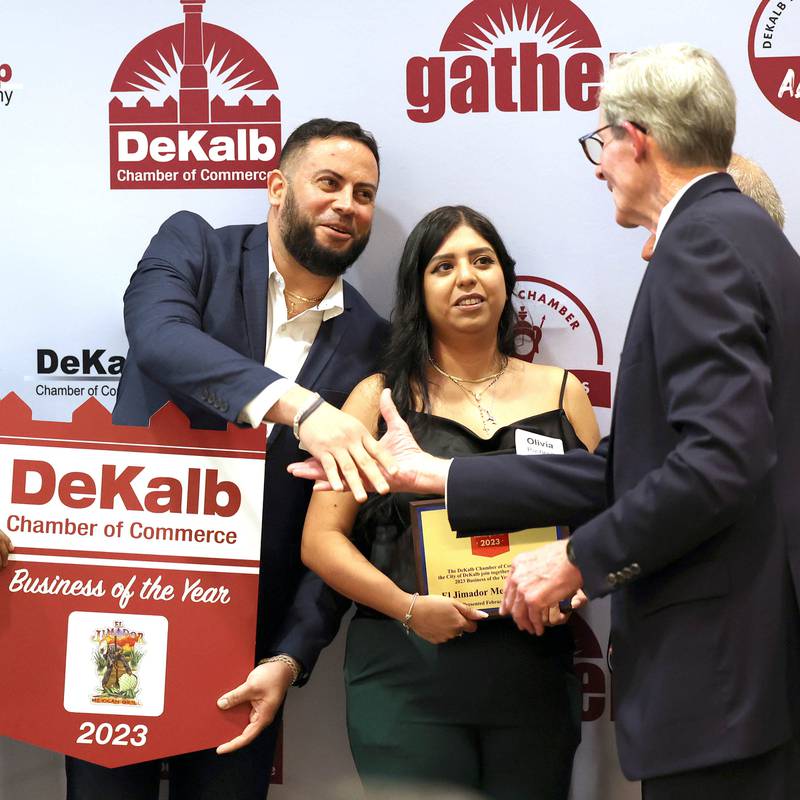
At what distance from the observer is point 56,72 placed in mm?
2877

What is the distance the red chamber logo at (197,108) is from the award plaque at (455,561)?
43.5 inches

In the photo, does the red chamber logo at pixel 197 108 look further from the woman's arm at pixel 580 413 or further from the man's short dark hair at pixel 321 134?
the woman's arm at pixel 580 413

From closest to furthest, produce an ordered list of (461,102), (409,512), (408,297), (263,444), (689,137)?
(689,137)
(263,444)
(409,512)
(408,297)
(461,102)

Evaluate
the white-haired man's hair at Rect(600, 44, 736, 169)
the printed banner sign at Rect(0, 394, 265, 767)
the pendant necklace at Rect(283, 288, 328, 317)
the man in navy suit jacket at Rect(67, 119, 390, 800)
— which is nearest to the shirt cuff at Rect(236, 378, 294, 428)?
the printed banner sign at Rect(0, 394, 265, 767)

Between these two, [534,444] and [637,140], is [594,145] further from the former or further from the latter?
[534,444]

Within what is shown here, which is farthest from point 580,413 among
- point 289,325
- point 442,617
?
point 289,325

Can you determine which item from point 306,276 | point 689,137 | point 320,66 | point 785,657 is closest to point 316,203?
point 306,276

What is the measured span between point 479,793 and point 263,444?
0.89m

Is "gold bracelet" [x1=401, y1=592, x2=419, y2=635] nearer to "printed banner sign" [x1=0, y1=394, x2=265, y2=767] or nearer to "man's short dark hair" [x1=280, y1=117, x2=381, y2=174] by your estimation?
"printed banner sign" [x1=0, y1=394, x2=265, y2=767]

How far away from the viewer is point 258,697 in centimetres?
223

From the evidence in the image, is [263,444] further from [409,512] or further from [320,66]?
[320,66]

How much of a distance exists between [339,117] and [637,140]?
1.28 metres

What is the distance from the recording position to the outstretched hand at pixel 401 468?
1.88 m

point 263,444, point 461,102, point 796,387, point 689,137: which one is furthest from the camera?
point 461,102
